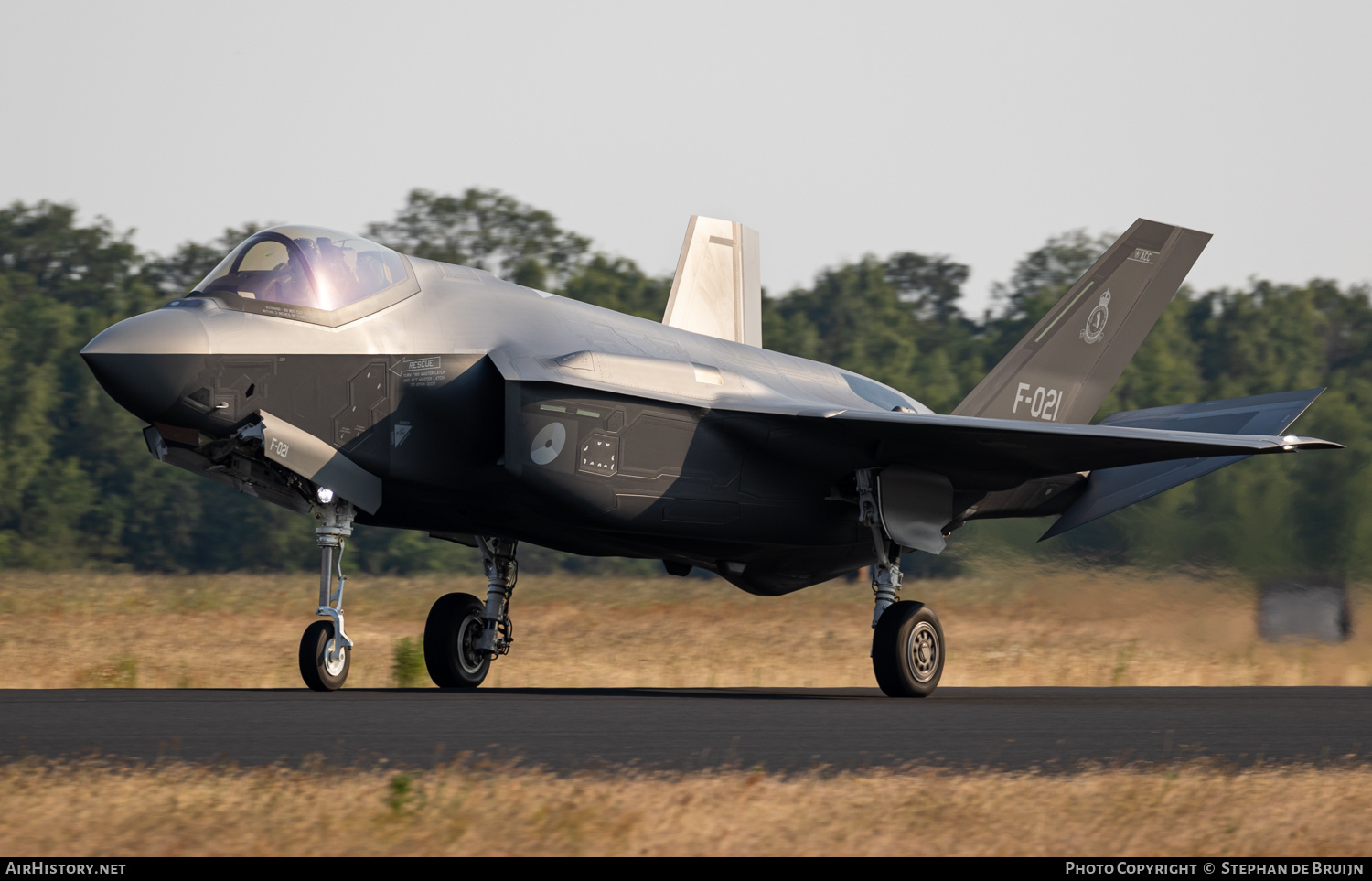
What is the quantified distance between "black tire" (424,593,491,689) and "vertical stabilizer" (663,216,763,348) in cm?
540

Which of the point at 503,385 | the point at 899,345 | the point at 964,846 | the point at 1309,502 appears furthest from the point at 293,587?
the point at 899,345

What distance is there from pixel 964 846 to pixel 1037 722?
205 inches

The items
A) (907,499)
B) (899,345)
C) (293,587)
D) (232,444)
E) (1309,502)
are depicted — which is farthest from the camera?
(899,345)

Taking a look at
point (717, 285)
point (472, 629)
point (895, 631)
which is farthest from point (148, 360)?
point (717, 285)

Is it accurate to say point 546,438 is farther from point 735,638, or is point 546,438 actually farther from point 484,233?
point 484,233

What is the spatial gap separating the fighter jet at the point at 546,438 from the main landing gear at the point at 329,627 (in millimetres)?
26

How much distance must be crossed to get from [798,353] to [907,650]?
43.0 metres

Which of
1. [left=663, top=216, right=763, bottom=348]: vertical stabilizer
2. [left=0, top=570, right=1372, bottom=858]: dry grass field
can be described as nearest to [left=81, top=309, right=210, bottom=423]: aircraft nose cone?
[left=0, top=570, right=1372, bottom=858]: dry grass field

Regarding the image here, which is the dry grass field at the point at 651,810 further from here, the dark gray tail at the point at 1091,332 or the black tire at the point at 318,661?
the dark gray tail at the point at 1091,332

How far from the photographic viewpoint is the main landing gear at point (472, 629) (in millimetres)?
14656

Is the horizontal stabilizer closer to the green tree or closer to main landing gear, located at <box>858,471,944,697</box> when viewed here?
main landing gear, located at <box>858,471,944,697</box>

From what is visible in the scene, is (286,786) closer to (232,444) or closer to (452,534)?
(232,444)

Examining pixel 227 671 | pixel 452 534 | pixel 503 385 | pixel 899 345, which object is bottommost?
pixel 227 671
